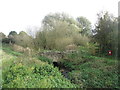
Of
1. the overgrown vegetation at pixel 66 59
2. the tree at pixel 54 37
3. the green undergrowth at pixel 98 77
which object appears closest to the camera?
the overgrown vegetation at pixel 66 59

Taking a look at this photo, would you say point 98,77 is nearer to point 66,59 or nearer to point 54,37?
point 66,59

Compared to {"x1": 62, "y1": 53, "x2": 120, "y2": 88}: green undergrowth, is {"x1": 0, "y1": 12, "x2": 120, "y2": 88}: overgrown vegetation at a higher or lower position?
higher

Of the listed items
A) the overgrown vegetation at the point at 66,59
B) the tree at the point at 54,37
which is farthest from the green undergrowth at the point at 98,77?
the tree at the point at 54,37

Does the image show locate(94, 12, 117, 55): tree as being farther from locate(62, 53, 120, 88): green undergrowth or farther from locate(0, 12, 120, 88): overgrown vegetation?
locate(62, 53, 120, 88): green undergrowth

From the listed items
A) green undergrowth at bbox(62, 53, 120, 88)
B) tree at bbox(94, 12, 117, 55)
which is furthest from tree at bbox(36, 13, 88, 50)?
green undergrowth at bbox(62, 53, 120, 88)

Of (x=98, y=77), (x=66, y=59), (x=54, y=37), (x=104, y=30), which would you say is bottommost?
(x=98, y=77)

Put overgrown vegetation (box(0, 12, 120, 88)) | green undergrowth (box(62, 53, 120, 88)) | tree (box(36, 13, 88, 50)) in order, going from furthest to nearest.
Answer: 1. tree (box(36, 13, 88, 50))
2. green undergrowth (box(62, 53, 120, 88))
3. overgrown vegetation (box(0, 12, 120, 88))

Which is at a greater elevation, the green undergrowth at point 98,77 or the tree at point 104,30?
the tree at point 104,30

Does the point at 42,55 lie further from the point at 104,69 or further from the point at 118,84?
the point at 118,84

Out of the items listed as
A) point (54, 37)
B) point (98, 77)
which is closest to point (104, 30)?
point (98, 77)

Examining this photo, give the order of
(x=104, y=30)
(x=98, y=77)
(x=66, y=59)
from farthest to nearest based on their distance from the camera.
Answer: (x=66, y=59), (x=104, y=30), (x=98, y=77)

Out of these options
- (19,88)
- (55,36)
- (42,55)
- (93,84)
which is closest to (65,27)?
(55,36)

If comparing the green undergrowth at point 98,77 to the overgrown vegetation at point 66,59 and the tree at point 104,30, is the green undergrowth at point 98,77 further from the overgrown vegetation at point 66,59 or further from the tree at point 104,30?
the tree at point 104,30

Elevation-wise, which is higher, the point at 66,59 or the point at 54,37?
the point at 54,37
